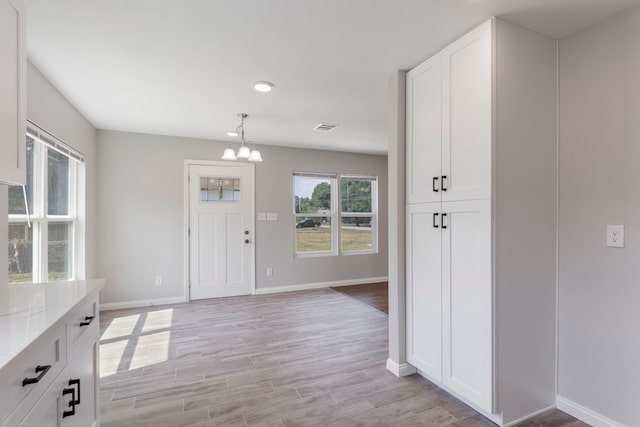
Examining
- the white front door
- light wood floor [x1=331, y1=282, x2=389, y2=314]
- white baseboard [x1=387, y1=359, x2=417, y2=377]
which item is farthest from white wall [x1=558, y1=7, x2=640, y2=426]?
the white front door

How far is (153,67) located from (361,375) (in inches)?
110

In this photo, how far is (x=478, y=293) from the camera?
1.97 metres

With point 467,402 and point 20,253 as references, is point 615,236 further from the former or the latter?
point 20,253

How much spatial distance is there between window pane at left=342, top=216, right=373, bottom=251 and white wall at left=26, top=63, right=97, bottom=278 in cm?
364

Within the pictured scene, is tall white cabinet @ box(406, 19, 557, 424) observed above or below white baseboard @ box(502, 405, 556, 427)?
above

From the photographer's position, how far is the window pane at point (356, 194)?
19.2ft

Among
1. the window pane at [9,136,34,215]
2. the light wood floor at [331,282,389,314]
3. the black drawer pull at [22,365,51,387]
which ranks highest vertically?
the window pane at [9,136,34,215]

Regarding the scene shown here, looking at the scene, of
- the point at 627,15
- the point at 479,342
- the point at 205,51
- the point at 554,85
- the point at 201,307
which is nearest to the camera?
the point at 627,15

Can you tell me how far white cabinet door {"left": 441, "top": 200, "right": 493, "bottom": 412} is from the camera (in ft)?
6.28

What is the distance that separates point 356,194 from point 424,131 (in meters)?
3.61

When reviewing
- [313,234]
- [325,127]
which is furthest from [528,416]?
[313,234]

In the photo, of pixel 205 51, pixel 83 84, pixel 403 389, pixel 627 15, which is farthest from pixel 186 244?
pixel 627 15

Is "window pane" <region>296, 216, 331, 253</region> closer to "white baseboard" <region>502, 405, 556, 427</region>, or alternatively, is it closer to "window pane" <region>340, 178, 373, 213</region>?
"window pane" <region>340, 178, 373, 213</region>

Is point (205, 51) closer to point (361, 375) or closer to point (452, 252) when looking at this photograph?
point (452, 252)
